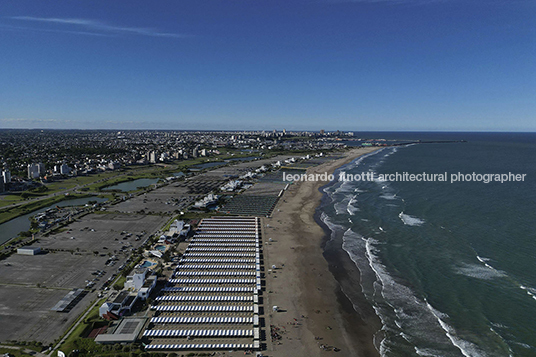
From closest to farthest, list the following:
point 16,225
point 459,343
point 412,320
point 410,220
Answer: point 459,343 → point 412,320 → point 410,220 → point 16,225

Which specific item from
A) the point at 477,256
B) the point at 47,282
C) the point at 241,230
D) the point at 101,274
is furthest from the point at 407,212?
the point at 47,282

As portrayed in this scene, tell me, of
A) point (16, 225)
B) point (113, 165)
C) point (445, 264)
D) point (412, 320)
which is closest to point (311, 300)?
point (412, 320)

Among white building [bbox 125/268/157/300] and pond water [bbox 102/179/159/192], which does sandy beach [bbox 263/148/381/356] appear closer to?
white building [bbox 125/268/157/300]

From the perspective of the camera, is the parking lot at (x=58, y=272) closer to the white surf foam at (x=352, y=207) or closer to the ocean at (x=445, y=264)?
the ocean at (x=445, y=264)

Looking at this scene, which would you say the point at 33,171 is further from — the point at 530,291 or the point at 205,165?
the point at 530,291

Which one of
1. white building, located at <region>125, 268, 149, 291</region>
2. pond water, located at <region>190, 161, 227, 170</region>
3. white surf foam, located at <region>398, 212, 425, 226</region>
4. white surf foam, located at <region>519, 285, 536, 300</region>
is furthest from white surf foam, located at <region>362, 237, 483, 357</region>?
pond water, located at <region>190, 161, 227, 170</region>

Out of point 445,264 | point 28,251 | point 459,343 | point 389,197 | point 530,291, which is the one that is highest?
point 389,197

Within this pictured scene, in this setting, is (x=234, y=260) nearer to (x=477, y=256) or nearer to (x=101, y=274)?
(x=101, y=274)
